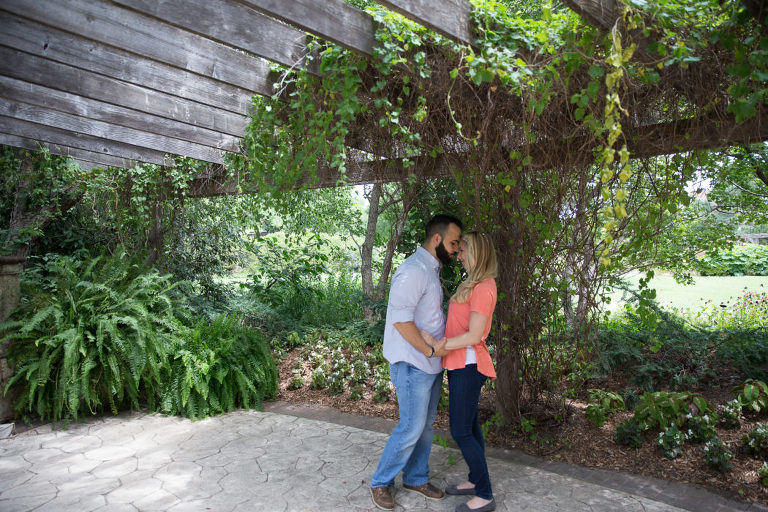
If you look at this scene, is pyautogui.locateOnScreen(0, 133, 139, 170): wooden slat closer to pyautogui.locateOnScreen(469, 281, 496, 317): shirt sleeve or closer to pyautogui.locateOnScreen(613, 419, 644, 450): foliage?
pyautogui.locateOnScreen(469, 281, 496, 317): shirt sleeve

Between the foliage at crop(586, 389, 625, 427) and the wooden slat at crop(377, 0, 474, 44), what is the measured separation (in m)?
3.07

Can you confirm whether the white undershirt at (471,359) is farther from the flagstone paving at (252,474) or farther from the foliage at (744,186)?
the foliage at (744,186)

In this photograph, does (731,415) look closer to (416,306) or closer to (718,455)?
(718,455)

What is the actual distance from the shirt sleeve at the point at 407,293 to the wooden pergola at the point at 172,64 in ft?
4.36

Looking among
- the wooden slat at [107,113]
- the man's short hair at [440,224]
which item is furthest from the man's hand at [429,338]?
the wooden slat at [107,113]

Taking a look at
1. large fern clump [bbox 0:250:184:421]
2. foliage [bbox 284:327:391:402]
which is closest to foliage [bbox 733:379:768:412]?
foliage [bbox 284:327:391:402]

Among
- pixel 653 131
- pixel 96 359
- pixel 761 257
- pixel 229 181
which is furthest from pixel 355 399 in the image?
pixel 761 257

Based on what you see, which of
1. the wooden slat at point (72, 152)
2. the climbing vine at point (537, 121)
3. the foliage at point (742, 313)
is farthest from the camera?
the foliage at point (742, 313)

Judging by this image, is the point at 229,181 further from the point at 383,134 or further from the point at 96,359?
the point at 383,134

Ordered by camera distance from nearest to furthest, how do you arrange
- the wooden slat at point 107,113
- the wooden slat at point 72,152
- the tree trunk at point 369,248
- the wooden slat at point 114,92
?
the wooden slat at point 114,92 → the wooden slat at point 107,113 → the wooden slat at point 72,152 → the tree trunk at point 369,248

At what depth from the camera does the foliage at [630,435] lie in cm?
384

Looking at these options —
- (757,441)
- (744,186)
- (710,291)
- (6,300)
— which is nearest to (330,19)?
(757,441)

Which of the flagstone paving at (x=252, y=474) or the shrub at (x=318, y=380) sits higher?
the shrub at (x=318, y=380)

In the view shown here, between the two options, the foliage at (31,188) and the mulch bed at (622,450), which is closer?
the mulch bed at (622,450)
